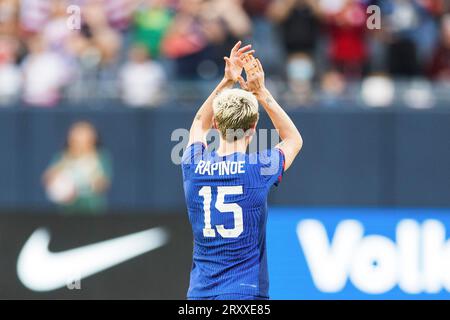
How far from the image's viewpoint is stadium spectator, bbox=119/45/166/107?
486 inches

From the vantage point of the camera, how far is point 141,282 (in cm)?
985

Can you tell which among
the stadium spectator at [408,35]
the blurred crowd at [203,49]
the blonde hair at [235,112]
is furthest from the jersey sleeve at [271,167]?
the stadium spectator at [408,35]

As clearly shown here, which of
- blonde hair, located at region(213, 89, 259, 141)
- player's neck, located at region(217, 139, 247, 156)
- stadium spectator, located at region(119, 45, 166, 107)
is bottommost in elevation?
player's neck, located at region(217, 139, 247, 156)

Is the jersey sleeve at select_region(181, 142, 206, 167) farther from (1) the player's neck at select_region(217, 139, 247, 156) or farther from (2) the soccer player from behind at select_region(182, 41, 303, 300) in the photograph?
(1) the player's neck at select_region(217, 139, 247, 156)

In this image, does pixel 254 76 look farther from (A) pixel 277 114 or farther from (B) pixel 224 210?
(B) pixel 224 210

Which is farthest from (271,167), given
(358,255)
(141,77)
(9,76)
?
(9,76)

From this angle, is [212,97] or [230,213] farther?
[212,97]

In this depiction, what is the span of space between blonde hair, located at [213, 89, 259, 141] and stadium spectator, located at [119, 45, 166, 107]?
22.3 ft

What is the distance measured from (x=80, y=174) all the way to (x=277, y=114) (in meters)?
6.36

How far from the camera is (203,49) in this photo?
40.7 feet

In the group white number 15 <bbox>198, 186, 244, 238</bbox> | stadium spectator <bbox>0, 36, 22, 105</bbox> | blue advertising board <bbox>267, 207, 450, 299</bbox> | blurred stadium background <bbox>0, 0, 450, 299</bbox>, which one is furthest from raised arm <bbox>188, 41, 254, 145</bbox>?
stadium spectator <bbox>0, 36, 22, 105</bbox>

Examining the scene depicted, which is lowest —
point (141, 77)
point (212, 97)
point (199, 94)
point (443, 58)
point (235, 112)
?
point (235, 112)
